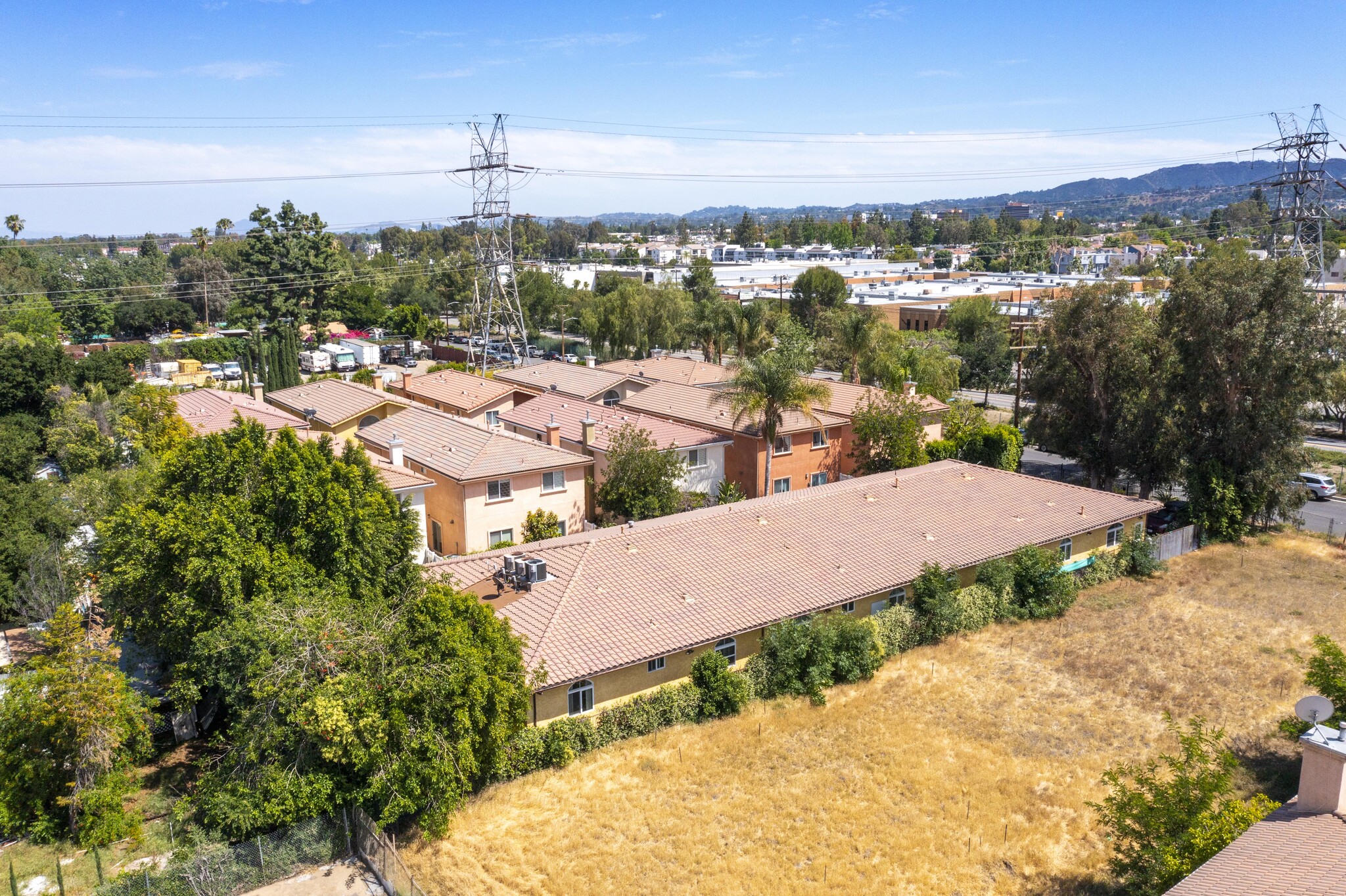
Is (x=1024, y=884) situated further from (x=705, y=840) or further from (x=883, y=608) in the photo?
(x=883, y=608)

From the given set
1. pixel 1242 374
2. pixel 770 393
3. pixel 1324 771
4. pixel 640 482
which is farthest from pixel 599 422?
pixel 1324 771

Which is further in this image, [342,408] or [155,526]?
[342,408]

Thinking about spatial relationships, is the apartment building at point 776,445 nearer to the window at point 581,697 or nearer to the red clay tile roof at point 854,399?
the red clay tile roof at point 854,399

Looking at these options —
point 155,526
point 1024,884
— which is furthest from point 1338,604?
point 155,526

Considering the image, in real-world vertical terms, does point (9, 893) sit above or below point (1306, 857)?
below

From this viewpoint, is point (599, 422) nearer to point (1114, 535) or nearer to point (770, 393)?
point (770, 393)

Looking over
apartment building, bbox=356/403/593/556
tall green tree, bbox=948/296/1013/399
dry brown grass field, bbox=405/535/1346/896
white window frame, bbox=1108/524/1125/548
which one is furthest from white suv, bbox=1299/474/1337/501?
apartment building, bbox=356/403/593/556

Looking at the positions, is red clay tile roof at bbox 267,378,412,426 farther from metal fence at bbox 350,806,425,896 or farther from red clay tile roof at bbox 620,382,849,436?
metal fence at bbox 350,806,425,896
